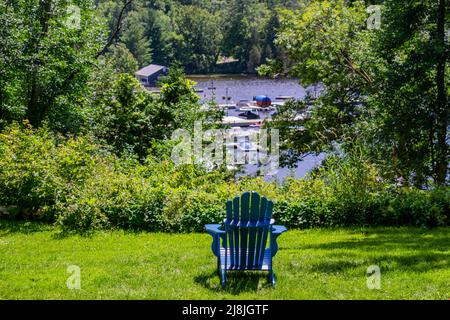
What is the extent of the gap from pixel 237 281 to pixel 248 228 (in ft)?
1.96

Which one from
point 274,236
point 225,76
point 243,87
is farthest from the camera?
point 225,76

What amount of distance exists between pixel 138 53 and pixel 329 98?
253 feet

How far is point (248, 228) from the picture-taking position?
6.36 metres

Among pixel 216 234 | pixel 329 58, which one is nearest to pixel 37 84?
pixel 329 58

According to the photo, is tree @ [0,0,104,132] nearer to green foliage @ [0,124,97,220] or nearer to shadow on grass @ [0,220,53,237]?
green foliage @ [0,124,97,220]

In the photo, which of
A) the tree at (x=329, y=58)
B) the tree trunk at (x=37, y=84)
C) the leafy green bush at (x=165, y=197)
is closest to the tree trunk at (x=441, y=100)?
the leafy green bush at (x=165, y=197)

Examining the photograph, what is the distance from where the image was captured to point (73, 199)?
1027 centimetres

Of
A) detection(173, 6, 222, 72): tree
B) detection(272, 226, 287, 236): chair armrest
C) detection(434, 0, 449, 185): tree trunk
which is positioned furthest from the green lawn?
detection(173, 6, 222, 72): tree

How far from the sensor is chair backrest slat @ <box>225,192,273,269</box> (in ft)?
20.6

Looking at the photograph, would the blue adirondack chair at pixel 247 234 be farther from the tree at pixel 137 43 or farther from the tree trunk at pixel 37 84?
the tree at pixel 137 43

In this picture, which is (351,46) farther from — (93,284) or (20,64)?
(93,284)

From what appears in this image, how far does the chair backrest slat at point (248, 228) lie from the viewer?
6289 millimetres

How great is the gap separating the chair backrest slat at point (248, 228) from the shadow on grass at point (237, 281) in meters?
0.17

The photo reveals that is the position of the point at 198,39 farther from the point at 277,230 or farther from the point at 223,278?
the point at 223,278
